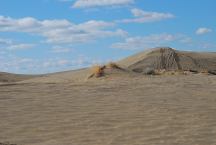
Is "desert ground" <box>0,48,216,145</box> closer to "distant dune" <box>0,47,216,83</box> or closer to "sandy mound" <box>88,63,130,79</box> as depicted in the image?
"sandy mound" <box>88,63,130,79</box>

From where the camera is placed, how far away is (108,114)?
36.5 feet

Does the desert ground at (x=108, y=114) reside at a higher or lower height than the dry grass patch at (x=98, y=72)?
lower

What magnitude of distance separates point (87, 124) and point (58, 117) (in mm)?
1005

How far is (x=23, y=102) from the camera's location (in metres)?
12.7

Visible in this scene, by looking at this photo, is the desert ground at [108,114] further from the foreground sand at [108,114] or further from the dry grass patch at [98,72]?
the dry grass patch at [98,72]

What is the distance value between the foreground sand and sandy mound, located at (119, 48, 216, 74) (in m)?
14.9

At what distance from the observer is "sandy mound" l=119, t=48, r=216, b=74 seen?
31.4 m

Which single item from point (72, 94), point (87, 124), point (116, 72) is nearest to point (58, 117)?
point (87, 124)

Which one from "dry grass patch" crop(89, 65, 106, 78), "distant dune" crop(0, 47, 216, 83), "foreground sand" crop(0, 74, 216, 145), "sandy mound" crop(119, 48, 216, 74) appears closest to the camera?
"foreground sand" crop(0, 74, 216, 145)

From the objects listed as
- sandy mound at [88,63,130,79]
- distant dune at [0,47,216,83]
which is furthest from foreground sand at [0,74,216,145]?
distant dune at [0,47,216,83]

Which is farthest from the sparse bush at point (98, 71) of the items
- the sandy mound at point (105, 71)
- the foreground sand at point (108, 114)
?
the foreground sand at point (108, 114)

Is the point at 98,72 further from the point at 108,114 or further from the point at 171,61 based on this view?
the point at 171,61

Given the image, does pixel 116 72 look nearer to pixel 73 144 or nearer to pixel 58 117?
pixel 58 117

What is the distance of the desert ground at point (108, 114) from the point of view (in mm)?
8875
